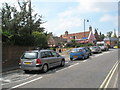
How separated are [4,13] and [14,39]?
3483mm

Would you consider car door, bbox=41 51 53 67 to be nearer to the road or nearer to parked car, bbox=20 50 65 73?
parked car, bbox=20 50 65 73

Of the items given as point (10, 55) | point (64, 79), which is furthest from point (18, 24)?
point (64, 79)

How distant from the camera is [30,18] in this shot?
17.6m

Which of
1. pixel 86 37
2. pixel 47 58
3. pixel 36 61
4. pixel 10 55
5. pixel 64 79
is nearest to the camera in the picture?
pixel 64 79

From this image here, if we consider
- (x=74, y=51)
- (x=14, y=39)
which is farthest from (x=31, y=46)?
(x=74, y=51)

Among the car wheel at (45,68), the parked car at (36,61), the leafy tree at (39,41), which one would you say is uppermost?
the leafy tree at (39,41)

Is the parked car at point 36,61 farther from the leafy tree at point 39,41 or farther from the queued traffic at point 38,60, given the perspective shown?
the leafy tree at point 39,41

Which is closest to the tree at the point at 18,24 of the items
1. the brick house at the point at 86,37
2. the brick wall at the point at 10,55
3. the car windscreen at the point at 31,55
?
the brick wall at the point at 10,55

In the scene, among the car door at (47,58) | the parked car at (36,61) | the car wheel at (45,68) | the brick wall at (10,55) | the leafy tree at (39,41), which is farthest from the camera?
the leafy tree at (39,41)

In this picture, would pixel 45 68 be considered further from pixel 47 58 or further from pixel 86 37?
pixel 86 37

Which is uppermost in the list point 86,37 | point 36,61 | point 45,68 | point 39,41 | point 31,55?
point 86,37

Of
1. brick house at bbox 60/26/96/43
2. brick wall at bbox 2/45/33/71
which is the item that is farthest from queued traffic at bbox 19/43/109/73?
brick house at bbox 60/26/96/43

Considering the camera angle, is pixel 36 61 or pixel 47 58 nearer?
pixel 36 61

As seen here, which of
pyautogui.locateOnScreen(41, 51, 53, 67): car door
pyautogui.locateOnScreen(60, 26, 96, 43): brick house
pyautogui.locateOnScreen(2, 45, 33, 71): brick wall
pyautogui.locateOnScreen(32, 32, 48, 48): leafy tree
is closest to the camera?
pyautogui.locateOnScreen(41, 51, 53, 67): car door
